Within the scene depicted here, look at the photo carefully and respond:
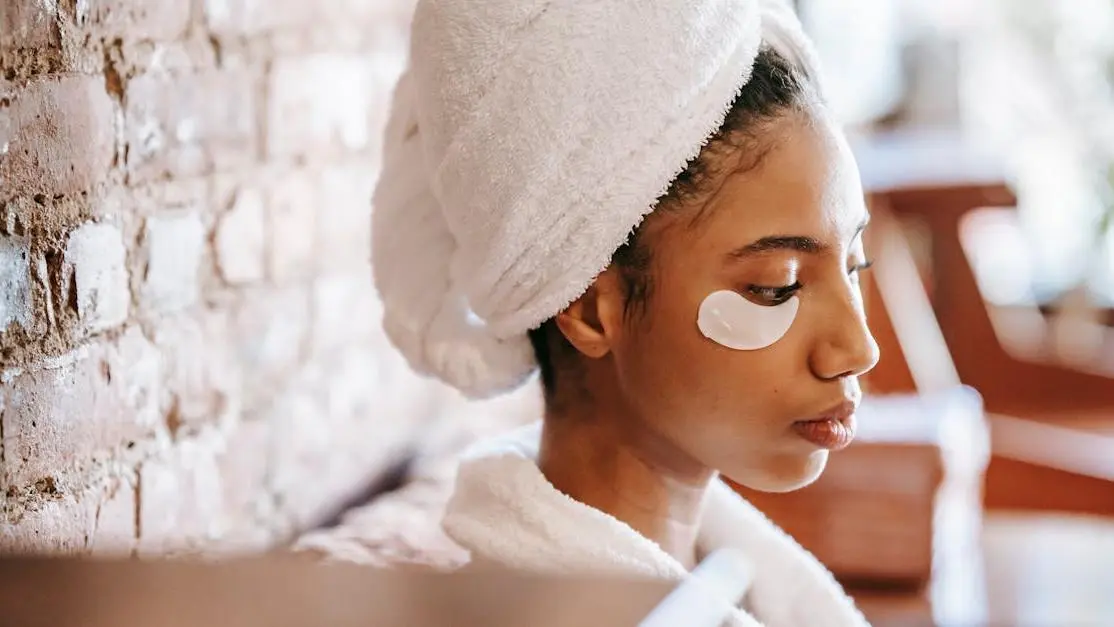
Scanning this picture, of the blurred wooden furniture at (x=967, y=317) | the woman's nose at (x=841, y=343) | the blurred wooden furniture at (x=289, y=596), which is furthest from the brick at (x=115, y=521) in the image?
the blurred wooden furniture at (x=967, y=317)

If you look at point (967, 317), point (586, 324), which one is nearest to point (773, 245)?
point (586, 324)

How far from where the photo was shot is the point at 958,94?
3014 mm

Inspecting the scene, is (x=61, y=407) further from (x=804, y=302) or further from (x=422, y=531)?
(x=804, y=302)

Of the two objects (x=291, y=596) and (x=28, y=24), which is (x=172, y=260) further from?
(x=291, y=596)

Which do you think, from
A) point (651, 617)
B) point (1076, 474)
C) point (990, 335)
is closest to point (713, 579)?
point (651, 617)

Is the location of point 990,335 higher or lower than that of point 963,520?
higher

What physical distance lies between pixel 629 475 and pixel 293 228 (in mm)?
375

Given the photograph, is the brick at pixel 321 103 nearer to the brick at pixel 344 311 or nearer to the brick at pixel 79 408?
the brick at pixel 344 311

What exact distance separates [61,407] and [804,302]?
429mm

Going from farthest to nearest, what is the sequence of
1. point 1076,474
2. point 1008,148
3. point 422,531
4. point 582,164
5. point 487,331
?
1. point 1008,148
2. point 1076,474
3. point 422,531
4. point 487,331
5. point 582,164

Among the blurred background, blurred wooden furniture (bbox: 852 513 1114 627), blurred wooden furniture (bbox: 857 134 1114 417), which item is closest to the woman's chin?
the blurred background

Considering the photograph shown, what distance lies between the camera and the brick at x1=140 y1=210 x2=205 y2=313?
2.52ft

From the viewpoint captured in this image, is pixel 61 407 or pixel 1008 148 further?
pixel 1008 148

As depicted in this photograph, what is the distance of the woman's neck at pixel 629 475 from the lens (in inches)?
30.2
